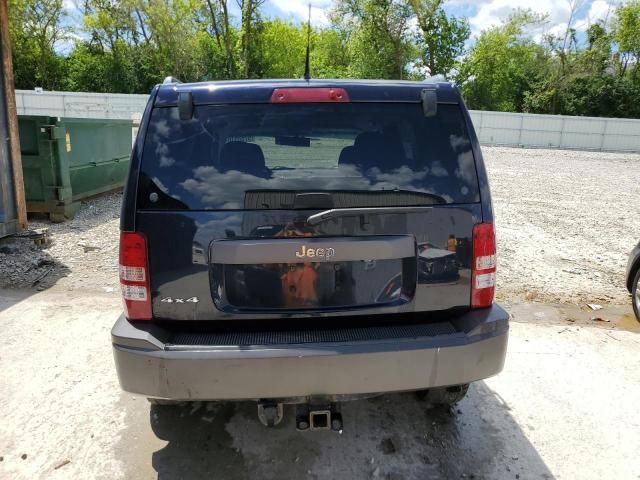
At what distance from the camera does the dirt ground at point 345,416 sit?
2.89m

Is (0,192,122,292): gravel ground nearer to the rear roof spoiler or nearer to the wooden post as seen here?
the wooden post

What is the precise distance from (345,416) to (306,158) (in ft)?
5.77

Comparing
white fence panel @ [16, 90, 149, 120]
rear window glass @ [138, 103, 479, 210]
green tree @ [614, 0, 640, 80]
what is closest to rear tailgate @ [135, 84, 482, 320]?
rear window glass @ [138, 103, 479, 210]

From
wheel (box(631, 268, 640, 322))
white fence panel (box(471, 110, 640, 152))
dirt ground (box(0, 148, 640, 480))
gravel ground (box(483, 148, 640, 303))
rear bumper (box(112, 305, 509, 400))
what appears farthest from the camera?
white fence panel (box(471, 110, 640, 152))

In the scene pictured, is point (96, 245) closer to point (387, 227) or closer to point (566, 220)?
point (387, 227)

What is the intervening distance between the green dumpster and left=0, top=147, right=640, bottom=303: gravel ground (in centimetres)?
28

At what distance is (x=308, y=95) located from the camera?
2.53 metres

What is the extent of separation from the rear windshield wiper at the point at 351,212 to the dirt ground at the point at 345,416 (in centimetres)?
145

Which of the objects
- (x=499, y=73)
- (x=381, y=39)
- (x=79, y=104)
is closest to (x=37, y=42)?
(x=79, y=104)

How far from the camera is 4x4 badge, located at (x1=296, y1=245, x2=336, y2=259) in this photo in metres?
2.44

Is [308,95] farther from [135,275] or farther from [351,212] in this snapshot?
[135,275]

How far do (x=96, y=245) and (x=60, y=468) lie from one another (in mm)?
4588

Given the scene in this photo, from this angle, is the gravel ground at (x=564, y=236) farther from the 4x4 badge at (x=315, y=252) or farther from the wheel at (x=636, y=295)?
the 4x4 badge at (x=315, y=252)

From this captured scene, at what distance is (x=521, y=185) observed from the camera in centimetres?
1416
